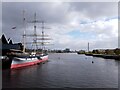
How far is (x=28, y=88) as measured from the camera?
27672 mm

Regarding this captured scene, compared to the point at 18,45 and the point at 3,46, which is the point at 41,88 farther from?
the point at 18,45

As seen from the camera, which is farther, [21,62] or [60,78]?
[21,62]

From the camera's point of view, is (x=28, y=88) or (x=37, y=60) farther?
(x=37, y=60)

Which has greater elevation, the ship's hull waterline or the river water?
the ship's hull waterline

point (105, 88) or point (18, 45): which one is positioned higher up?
point (18, 45)

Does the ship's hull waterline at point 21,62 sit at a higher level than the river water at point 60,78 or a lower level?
higher

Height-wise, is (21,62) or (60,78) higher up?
(21,62)

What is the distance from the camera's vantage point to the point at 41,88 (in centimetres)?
2777

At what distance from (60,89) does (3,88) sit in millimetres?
7613

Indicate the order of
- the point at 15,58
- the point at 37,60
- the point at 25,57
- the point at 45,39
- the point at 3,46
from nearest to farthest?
the point at 15,58 → the point at 25,57 → the point at 37,60 → the point at 3,46 → the point at 45,39

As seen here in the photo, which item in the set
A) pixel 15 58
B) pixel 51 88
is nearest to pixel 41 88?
pixel 51 88

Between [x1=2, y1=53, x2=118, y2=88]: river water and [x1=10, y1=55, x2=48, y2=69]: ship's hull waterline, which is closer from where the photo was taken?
[x1=2, y1=53, x2=118, y2=88]: river water

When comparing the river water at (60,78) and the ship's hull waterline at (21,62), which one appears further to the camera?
the ship's hull waterline at (21,62)

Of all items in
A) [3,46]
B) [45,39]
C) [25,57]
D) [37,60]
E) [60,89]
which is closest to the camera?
[60,89]
